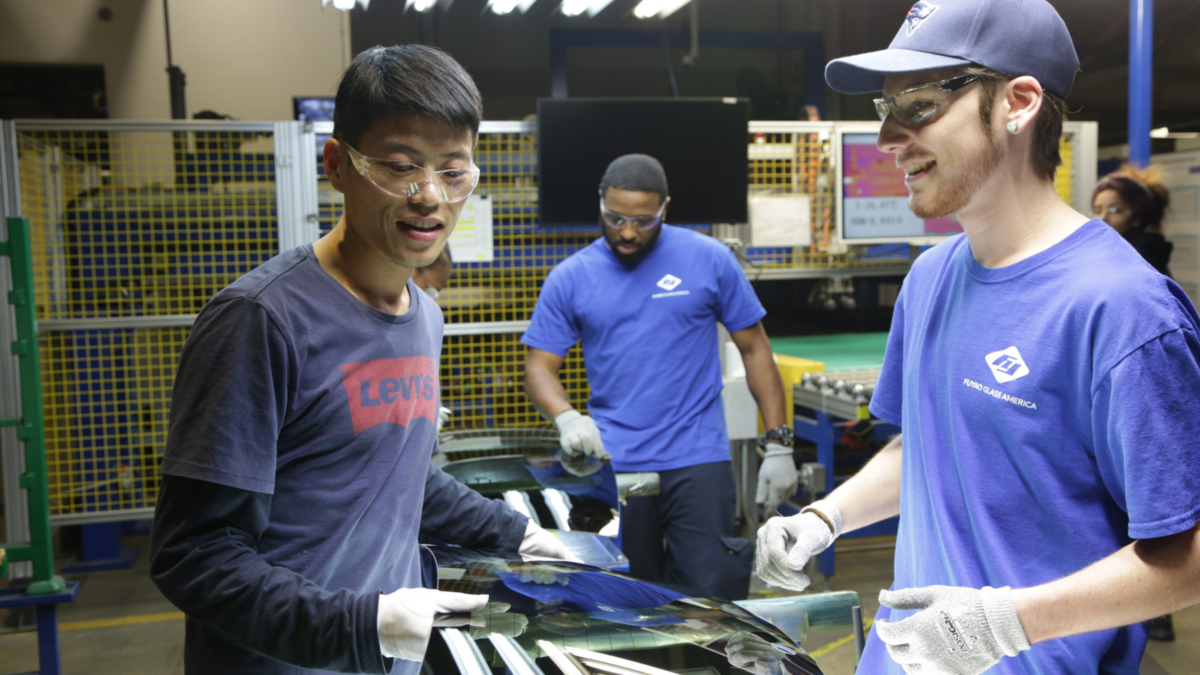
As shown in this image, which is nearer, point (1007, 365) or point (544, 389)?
point (1007, 365)

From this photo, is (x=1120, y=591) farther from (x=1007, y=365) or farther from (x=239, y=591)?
(x=239, y=591)

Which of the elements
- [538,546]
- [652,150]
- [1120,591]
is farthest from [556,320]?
[1120,591]

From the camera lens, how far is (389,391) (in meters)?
1.12

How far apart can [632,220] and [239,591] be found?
216 centimetres

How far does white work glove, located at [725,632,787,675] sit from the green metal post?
2712 millimetres

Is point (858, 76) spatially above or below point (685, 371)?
above

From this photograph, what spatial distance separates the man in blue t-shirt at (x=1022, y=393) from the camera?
979 mm

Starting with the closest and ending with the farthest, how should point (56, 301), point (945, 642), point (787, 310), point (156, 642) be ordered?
point (945, 642) < point (156, 642) < point (56, 301) < point (787, 310)

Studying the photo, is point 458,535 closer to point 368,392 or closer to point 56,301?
point 368,392

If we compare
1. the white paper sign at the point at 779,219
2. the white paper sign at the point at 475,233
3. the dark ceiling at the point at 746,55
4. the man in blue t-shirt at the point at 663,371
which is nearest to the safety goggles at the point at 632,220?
the man in blue t-shirt at the point at 663,371

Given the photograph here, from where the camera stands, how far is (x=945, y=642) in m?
1.07

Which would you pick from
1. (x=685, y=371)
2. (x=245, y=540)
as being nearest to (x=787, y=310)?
(x=685, y=371)

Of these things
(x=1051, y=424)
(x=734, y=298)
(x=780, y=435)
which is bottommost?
(x=780, y=435)

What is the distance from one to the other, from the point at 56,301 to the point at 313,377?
12.0ft
